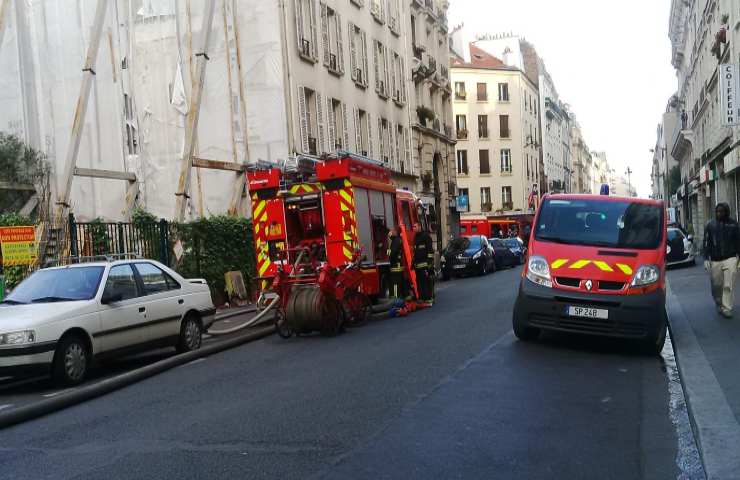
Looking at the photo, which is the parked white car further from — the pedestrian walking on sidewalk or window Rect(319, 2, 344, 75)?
window Rect(319, 2, 344, 75)

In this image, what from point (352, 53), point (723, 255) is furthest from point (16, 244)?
point (352, 53)

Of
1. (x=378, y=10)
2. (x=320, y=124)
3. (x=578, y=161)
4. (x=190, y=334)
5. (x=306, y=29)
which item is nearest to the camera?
(x=190, y=334)

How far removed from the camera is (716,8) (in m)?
30.9

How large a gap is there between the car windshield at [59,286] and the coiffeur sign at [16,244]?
368cm

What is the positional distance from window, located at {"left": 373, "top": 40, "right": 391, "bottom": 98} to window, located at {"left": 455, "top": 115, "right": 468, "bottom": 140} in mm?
32619

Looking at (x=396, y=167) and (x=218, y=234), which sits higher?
(x=396, y=167)

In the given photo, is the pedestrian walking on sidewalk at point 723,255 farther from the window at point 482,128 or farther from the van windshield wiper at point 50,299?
the window at point 482,128

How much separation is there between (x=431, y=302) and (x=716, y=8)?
21521 millimetres

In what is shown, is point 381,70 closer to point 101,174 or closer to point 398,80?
point 398,80

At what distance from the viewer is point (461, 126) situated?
67688 mm

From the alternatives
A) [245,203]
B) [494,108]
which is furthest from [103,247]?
[494,108]

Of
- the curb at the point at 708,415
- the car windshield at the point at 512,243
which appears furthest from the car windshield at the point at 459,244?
the curb at the point at 708,415

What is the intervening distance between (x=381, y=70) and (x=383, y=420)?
29596 millimetres

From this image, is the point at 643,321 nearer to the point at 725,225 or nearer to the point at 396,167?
the point at 725,225
